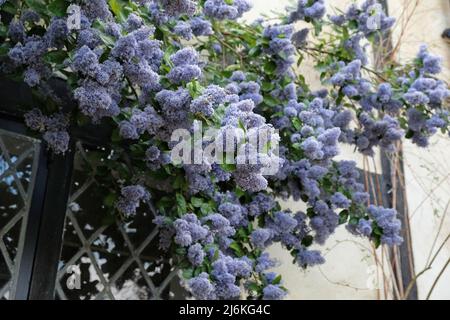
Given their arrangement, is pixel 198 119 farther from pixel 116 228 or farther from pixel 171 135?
pixel 116 228

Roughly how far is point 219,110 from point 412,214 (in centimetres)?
215

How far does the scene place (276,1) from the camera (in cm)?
364

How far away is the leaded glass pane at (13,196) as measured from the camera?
2586 mm

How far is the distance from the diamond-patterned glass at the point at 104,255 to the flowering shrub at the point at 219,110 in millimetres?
141

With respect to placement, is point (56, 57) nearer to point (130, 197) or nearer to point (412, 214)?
point (130, 197)

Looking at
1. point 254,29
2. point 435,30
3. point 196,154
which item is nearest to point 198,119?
point 196,154

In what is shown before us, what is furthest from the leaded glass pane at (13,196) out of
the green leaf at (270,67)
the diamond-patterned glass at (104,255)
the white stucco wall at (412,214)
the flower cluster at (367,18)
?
the flower cluster at (367,18)

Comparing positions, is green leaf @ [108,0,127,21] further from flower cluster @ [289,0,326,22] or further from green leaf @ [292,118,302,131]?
flower cluster @ [289,0,326,22]

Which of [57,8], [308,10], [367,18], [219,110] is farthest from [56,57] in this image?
[367,18]

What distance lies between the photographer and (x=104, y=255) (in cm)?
285

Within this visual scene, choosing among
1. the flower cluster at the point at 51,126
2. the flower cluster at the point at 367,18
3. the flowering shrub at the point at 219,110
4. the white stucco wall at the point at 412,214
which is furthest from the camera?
the white stucco wall at the point at 412,214

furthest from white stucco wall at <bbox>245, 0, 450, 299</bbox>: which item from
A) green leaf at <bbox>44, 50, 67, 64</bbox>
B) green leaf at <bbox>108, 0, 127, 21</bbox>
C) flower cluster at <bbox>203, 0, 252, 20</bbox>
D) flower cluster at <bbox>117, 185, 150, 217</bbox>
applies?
green leaf at <bbox>44, 50, 67, 64</bbox>

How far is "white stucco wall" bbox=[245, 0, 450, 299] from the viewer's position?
11.2 ft

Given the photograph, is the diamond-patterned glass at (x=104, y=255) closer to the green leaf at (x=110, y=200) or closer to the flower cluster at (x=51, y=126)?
the green leaf at (x=110, y=200)
